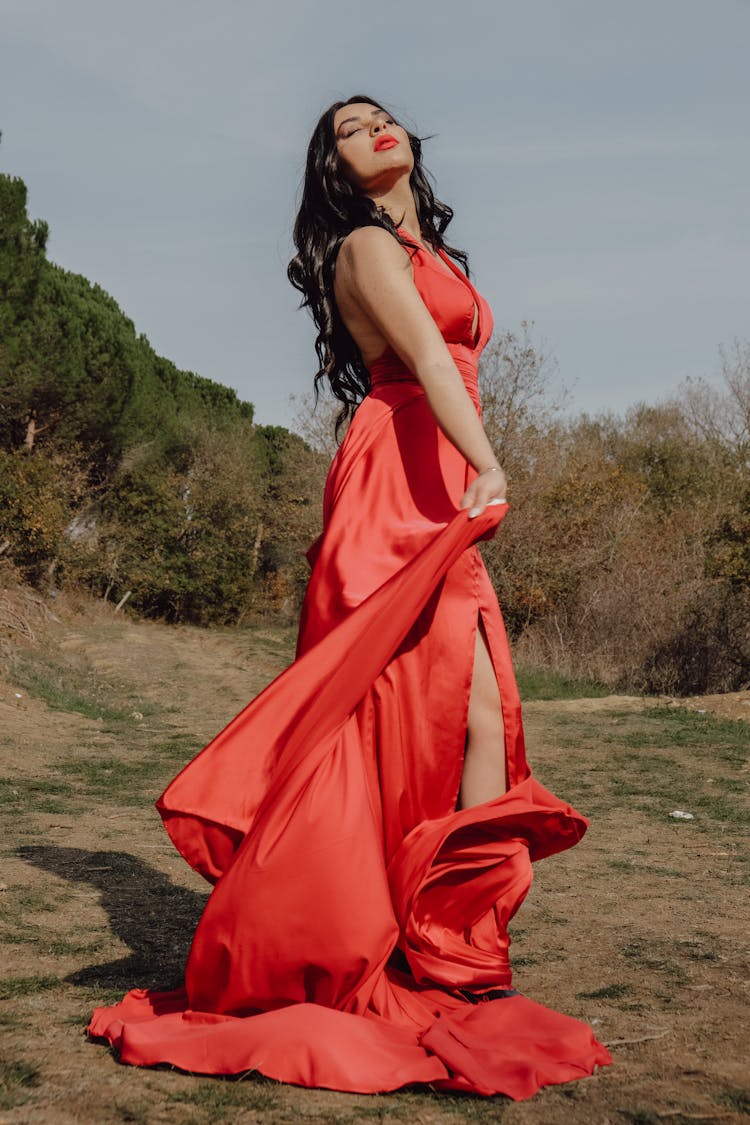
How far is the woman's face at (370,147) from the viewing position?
9.45ft

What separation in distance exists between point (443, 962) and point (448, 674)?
0.66 meters

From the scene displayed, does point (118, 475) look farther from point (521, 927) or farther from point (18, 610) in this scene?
point (521, 927)

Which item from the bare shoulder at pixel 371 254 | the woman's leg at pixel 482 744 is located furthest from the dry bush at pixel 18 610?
the woman's leg at pixel 482 744

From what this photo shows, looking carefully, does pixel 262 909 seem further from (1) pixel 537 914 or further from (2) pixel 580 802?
(2) pixel 580 802

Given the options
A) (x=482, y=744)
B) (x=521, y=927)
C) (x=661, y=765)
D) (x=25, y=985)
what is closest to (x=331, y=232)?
(x=482, y=744)

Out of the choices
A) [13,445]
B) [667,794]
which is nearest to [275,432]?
[13,445]

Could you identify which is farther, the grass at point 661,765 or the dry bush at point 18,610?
the dry bush at point 18,610

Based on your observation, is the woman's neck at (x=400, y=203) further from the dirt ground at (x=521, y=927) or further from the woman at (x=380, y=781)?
the dirt ground at (x=521, y=927)

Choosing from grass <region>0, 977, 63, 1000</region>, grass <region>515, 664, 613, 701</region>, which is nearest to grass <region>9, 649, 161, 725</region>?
grass <region>515, 664, 613, 701</region>

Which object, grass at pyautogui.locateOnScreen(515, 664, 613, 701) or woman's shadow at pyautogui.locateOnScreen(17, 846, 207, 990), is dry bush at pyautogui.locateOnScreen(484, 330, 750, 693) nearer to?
grass at pyautogui.locateOnScreen(515, 664, 613, 701)

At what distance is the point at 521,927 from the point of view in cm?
360

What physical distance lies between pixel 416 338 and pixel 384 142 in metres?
0.66

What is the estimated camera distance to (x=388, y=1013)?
2.32 m

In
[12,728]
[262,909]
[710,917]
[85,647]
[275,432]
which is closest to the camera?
[262,909]
